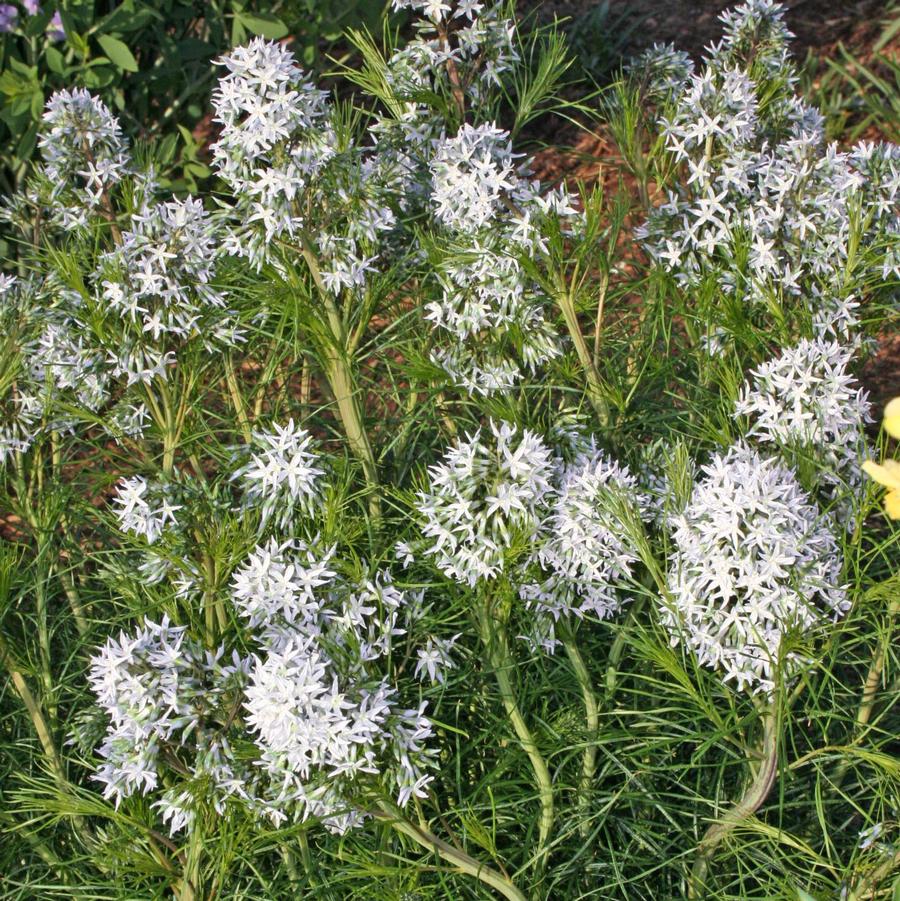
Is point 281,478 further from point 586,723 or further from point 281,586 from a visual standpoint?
point 586,723

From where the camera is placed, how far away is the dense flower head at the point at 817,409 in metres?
2.37

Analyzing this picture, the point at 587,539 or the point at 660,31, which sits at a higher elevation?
the point at 587,539

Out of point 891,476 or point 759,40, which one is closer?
point 891,476

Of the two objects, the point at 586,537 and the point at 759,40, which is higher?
the point at 759,40

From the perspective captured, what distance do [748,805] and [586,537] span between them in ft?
1.82

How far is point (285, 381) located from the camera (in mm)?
2941

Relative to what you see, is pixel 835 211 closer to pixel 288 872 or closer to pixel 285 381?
pixel 285 381

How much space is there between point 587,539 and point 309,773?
64 cm

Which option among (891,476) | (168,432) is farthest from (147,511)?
(891,476)

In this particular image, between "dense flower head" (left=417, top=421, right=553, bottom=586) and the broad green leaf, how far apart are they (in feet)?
10.1

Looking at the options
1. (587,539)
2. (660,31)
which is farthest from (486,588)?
(660,31)

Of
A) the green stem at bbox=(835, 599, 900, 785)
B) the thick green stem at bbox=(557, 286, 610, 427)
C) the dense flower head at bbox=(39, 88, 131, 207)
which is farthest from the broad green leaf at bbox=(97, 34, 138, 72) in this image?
the green stem at bbox=(835, 599, 900, 785)

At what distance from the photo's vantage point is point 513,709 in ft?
7.86

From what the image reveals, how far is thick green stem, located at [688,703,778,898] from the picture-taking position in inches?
87.2
